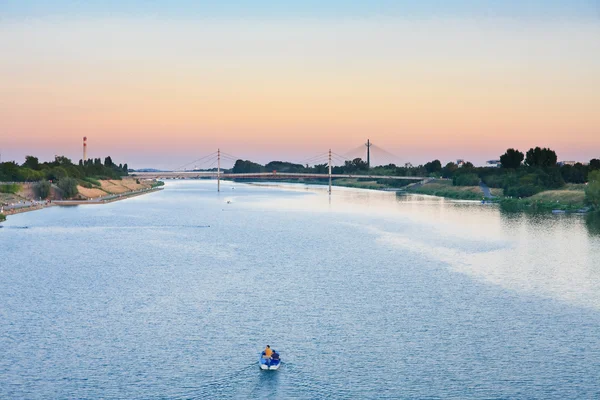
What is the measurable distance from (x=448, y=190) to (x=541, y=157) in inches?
730

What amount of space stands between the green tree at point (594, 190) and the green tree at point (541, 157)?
49.4 meters

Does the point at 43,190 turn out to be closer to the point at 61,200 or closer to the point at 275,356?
the point at 61,200

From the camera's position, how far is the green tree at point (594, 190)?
7350 centimetres

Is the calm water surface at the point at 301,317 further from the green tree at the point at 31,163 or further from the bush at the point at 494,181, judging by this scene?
the green tree at the point at 31,163

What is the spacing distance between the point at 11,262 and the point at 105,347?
1961 centimetres

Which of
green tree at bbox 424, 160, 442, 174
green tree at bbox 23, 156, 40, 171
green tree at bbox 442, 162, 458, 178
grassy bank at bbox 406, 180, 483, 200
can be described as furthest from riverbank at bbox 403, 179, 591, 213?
green tree at bbox 23, 156, 40, 171

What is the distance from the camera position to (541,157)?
125 meters

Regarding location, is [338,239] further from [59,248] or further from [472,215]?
[472,215]

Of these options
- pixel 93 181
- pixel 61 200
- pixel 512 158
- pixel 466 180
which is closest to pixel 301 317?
pixel 61 200

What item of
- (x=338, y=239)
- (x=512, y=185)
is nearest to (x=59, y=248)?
(x=338, y=239)

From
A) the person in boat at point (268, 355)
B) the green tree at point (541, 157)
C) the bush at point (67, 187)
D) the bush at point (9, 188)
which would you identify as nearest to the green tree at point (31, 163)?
the bush at point (67, 187)

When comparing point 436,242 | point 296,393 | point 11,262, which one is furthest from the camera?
point 436,242

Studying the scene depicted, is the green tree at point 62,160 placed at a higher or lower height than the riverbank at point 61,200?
higher

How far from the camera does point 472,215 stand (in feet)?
243
